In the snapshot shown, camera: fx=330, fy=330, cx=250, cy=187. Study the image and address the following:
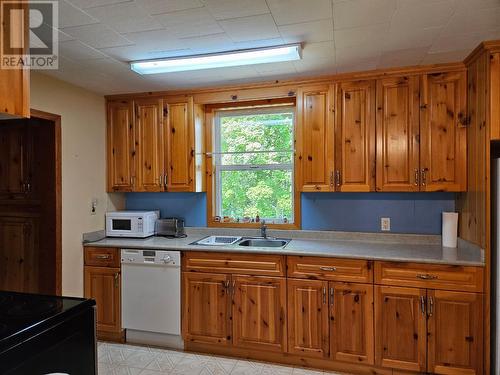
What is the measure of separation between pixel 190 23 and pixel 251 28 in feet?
1.20

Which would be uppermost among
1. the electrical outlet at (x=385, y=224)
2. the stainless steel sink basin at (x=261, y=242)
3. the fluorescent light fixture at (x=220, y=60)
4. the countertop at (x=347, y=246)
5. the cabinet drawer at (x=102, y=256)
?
the fluorescent light fixture at (x=220, y=60)

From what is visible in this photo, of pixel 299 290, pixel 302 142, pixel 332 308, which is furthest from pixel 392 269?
pixel 302 142

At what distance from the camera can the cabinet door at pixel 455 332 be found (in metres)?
2.27

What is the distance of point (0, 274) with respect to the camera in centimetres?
317

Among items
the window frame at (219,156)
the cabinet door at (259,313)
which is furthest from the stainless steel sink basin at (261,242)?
the cabinet door at (259,313)

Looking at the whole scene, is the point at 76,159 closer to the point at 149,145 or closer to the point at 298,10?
the point at 149,145

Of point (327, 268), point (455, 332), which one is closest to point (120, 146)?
point (327, 268)

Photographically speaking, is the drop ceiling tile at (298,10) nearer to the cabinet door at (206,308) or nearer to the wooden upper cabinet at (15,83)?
the wooden upper cabinet at (15,83)

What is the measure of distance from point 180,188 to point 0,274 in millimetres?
1898

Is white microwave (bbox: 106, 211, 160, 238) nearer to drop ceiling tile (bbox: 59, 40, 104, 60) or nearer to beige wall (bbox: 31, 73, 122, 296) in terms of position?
beige wall (bbox: 31, 73, 122, 296)

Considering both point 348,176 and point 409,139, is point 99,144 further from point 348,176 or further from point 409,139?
point 409,139

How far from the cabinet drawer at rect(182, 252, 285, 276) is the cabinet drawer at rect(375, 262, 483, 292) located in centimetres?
78

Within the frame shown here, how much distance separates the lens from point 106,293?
121 inches

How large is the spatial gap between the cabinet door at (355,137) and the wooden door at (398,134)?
0.06 m
